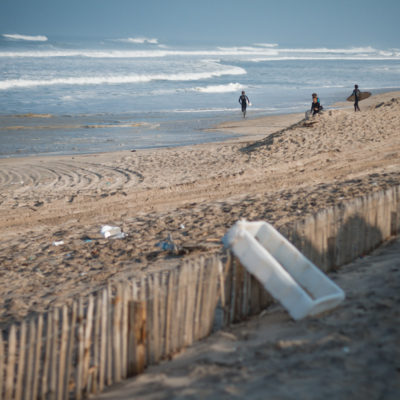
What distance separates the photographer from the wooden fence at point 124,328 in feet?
12.0

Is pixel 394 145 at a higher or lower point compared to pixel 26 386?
higher

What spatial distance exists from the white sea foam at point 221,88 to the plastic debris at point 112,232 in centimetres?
3047

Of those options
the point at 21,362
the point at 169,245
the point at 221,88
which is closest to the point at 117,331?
the point at 21,362

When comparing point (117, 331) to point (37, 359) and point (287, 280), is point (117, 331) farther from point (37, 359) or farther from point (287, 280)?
point (287, 280)

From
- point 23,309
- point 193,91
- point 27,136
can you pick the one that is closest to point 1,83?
point 193,91

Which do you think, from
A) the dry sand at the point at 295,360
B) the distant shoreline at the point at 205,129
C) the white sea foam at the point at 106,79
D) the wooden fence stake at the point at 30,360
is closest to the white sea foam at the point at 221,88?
the white sea foam at the point at 106,79

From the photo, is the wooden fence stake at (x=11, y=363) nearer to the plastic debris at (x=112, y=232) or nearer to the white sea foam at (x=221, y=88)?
the plastic debris at (x=112, y=232)

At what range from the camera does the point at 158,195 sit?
10570mm

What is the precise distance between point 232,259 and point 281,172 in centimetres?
759

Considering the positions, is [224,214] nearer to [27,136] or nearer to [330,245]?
[330,245]

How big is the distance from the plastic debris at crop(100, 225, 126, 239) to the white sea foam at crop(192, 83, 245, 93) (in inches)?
1200

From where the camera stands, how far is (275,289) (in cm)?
454

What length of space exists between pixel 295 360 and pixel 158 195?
701cm

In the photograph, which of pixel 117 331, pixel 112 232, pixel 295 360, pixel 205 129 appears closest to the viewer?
pixel 295 360
